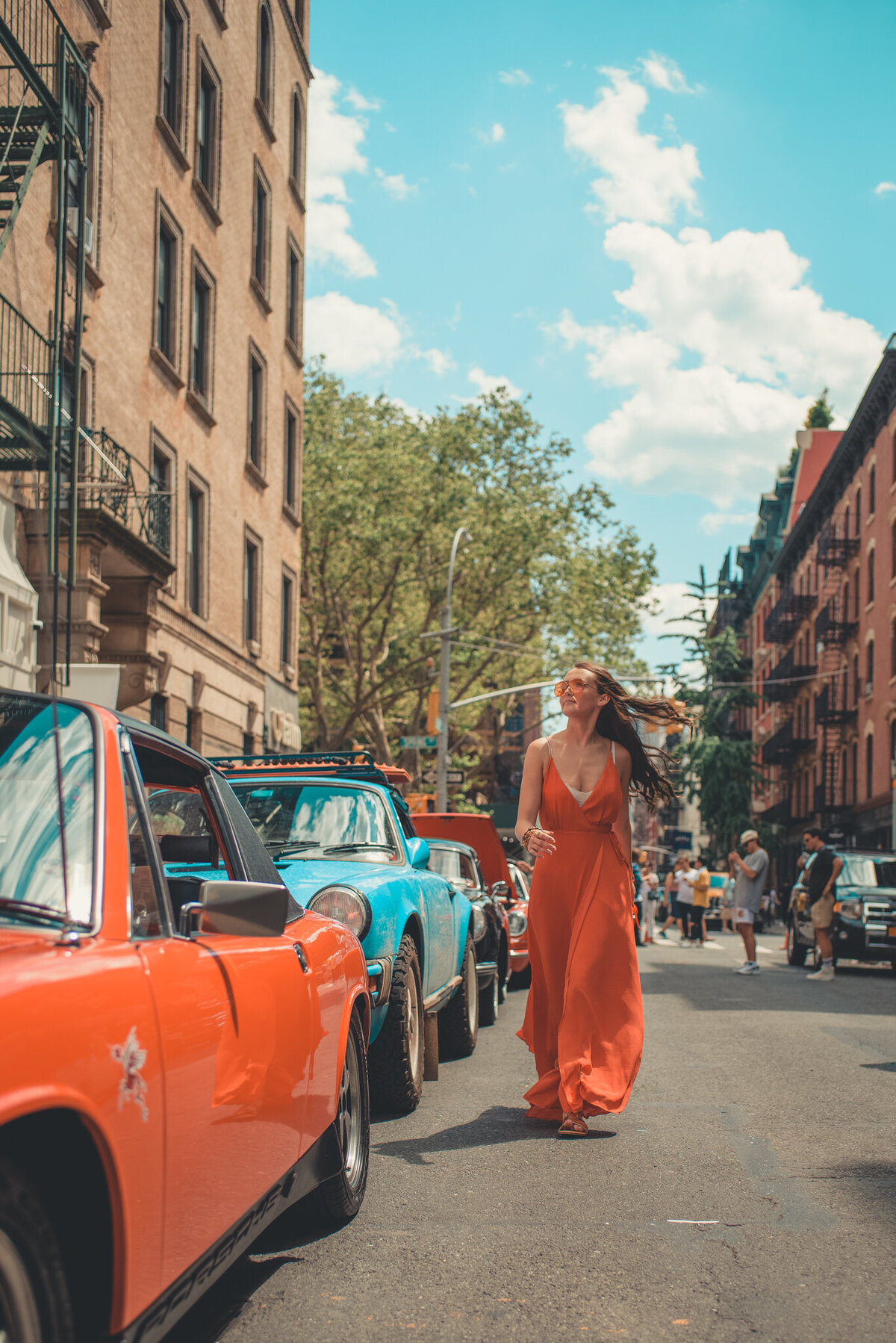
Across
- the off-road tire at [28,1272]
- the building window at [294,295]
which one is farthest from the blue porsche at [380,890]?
the building window at [294,295]

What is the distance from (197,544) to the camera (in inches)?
958

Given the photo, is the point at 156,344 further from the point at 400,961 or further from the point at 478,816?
the point at 400,961

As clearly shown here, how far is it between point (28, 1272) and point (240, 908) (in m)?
0.99

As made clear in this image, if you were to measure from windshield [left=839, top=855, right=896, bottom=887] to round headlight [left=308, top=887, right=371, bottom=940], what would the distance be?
613 inches

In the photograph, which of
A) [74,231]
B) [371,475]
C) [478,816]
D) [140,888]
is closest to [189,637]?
[74,231]

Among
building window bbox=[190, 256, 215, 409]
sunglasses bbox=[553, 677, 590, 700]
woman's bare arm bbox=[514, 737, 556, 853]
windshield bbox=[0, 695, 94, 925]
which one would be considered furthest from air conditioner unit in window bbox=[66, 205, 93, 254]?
windshield bbox=[0, 695, 94, 925]

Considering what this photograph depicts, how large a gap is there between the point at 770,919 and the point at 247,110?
3785cm

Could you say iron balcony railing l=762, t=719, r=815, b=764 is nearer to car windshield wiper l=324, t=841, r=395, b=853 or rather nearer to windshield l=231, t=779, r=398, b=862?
windshield l=231, t=779, r=398, b=862

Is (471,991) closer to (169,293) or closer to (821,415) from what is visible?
(169,293)

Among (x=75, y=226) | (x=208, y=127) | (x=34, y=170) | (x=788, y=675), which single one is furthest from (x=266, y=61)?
(x=788, y=675)

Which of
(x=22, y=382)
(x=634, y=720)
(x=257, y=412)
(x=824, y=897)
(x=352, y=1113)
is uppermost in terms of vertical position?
(x=257, y=412)

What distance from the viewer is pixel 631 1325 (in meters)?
3.74

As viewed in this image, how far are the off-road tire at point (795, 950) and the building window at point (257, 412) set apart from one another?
13707 mm

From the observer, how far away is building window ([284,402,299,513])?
3212cm
